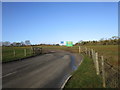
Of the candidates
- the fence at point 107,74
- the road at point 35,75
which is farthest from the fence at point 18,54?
the fence at point 107,74

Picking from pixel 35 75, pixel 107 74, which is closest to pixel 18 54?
pixel 35 75

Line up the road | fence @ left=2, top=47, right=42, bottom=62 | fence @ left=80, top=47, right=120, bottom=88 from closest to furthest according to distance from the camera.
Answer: fence @ left=80, top=47, right=120, bottom=88, the road, fence @ left=2, top=47, right=42, bottom=62

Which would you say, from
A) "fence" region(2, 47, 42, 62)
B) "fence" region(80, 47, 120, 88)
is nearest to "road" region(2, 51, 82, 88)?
"fence" region(80, 47, 120, 88)

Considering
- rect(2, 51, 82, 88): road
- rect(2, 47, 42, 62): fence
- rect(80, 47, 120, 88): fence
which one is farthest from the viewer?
rect(2, 47, 42, 62): fence

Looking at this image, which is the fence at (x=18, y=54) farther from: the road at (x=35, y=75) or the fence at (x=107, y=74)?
the fence at (x=107, y=74)

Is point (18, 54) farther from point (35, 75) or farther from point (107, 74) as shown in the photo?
point (107, 74)

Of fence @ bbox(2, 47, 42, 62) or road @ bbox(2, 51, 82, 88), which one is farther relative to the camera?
fence @ bbox(2, 47, 42, 62)

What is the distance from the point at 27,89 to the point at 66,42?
74.4 meters

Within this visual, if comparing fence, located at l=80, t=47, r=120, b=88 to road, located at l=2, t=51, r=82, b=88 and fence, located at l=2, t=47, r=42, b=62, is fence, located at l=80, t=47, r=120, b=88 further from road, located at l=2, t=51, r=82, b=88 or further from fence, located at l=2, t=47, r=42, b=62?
fence, located at l=2, t=47, r=42, b=62

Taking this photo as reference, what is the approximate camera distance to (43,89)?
6719 mm

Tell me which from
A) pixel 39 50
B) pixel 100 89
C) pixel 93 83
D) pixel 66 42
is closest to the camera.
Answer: pixel 100 89

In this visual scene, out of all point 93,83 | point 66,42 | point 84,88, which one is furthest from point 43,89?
point 66,42

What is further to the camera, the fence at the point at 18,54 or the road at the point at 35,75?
the fence at the point at 18,54

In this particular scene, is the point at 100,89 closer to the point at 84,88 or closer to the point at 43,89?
the point at 84,88
